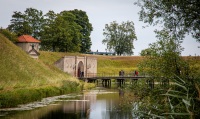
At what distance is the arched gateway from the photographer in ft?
210

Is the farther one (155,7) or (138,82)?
(155,7)

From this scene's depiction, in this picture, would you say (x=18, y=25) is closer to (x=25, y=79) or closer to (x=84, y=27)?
(x=84, y=27)

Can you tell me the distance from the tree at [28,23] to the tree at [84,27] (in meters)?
12.4

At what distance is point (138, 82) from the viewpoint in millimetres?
14281

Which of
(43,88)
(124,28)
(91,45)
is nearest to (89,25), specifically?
(91,45)

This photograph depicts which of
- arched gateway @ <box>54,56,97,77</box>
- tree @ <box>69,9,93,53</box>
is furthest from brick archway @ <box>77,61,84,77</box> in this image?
tree @ <box>69,9,93,53</box>

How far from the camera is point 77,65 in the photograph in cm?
6538

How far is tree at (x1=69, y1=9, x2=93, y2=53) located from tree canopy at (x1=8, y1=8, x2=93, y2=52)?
12.1 feet

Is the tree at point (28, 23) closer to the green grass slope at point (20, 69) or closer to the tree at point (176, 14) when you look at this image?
the green grass slope at point (20, 69)

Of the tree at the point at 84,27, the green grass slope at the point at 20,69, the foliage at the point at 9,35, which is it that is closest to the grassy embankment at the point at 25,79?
the green grass slope at the point at 20,69

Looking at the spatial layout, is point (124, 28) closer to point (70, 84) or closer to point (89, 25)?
point (89, 25)

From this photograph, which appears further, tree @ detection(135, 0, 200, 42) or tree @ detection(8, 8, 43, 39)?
tree @ detection(8, 8, 43, 39)

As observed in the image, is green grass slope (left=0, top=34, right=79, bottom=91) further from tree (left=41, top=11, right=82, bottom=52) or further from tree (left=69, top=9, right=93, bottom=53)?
tree (left=69, top=9, right=93, bottom=53)

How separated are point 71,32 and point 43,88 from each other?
48.7m
